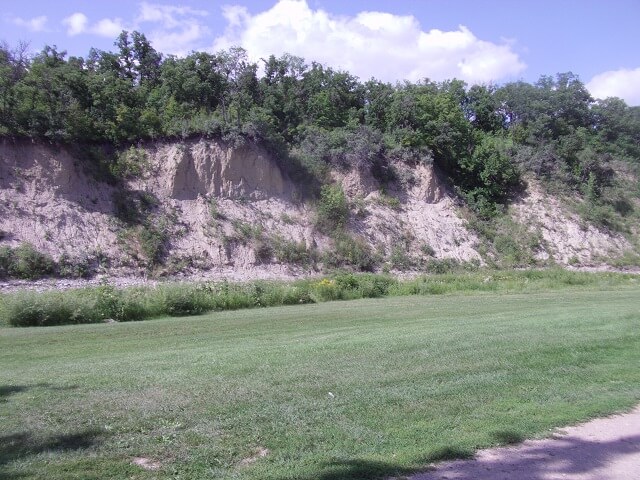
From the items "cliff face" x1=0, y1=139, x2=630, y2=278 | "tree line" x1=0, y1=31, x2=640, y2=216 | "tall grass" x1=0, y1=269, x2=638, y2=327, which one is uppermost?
"tree line" x1=0, y1=31, x2=640, y2=216

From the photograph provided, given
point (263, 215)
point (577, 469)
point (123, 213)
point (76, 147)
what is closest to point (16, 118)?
point (76, 147)

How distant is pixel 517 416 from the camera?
25.5 ft

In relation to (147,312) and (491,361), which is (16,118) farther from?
(491,361)

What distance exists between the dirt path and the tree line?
116 feet

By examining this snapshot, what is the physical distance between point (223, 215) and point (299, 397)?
33.3 m

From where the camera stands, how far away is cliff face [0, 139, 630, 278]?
35438 millimetres

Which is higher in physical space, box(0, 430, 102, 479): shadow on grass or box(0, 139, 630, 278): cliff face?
box(0, 139, 630, 278): cliff face

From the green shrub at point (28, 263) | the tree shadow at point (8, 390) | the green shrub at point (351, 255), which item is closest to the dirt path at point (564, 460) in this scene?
the tree shadow at point (8, 390)

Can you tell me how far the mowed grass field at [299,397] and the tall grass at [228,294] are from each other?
535 centimetres

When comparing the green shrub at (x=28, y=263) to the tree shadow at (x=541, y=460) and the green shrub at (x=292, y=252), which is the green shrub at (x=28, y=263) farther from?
the tree shadow at (x=541, y=460)

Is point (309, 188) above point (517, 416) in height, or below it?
above

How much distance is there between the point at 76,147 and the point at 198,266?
1051 cm

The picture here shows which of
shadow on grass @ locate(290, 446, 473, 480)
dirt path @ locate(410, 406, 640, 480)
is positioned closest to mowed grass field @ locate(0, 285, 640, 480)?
shadow on grass @ locate(290, 446, 473, 480)

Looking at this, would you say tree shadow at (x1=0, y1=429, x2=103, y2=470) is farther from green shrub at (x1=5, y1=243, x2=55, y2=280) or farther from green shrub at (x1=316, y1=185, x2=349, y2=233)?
green shrub at (x1=316, y1=185, x2=349, y2=233)
